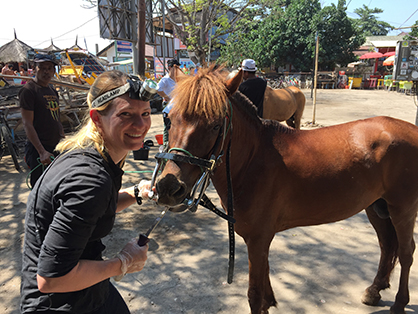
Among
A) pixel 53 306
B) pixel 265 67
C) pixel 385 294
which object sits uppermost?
pixel 265 67

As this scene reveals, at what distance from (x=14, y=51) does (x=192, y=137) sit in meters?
30.3

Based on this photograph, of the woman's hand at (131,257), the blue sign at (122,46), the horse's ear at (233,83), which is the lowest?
the woman's hand at (131,257)

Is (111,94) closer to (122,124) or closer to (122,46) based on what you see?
(122,124)

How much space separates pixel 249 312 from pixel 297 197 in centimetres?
119

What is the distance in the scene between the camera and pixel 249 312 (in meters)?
2.61

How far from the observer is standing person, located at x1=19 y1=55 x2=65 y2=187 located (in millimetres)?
3543

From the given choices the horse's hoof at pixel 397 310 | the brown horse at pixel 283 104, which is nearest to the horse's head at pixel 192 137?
the horse's hoof at pixel 397 310

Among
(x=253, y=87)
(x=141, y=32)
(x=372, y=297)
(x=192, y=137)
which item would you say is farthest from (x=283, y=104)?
(x=192, y=137)

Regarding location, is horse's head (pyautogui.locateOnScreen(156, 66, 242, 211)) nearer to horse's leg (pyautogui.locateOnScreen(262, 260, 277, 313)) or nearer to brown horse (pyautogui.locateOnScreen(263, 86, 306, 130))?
horse's leg (pyautogui.locateOnScreen(262, 260, 277, 313))

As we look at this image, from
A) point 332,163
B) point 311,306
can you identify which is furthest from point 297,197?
point 311,306

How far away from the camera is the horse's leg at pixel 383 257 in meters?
2.76

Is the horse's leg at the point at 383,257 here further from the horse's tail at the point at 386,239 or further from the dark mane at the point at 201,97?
the dark mane at the point at 201,97

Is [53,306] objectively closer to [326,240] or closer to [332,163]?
[332,163]

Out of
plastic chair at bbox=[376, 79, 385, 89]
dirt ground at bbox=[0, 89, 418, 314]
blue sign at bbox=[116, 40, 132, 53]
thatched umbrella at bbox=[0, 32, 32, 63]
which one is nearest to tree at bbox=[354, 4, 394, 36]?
plastic chair at bbox=[376, 79, 385, 89]
